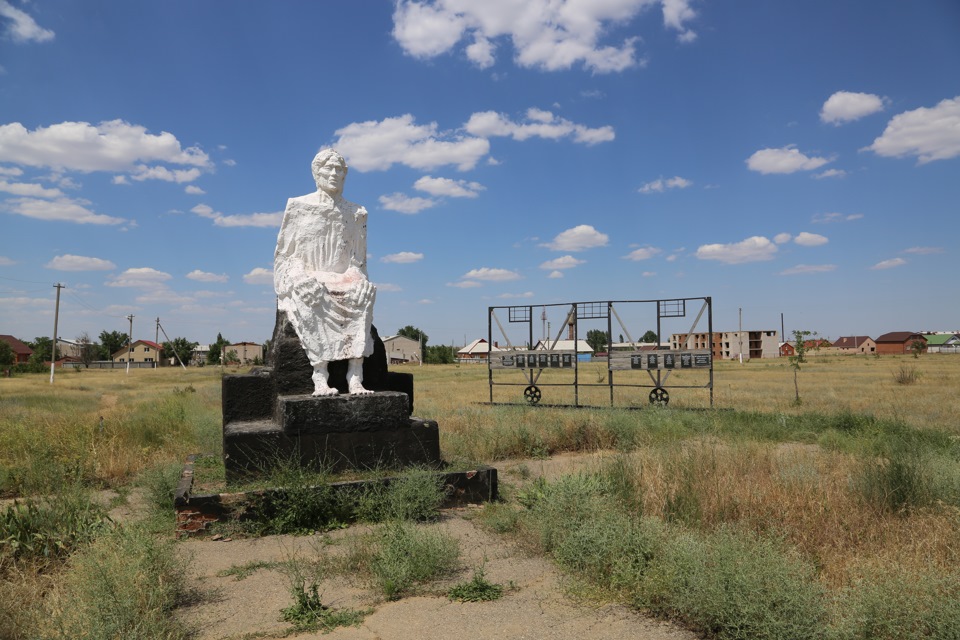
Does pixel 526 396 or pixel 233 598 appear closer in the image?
pixel 233 598

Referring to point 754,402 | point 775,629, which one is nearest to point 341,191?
point 775,629

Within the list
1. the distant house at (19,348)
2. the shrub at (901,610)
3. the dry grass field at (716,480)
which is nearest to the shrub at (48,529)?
the dry grass field at (716,480)

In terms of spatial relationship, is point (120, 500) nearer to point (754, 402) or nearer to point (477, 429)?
point (477, 429)

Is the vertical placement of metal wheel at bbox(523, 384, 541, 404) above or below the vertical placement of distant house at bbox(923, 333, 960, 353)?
below

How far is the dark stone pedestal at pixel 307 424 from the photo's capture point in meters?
6.05

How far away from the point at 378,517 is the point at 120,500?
316 cm

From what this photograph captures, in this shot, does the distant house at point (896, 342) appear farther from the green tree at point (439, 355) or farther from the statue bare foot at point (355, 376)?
the statue bare foot at point (355, 376)

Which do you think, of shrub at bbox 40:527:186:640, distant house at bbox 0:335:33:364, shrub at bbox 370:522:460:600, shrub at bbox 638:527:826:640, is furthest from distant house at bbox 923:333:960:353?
distant house at bbox 0:335:33:364

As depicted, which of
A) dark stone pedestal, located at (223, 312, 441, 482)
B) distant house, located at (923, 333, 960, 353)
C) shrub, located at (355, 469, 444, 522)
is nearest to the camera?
shrub, located at (355, 469, 444, 522)

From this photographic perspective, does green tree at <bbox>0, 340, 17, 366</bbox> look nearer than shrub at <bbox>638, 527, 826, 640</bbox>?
No

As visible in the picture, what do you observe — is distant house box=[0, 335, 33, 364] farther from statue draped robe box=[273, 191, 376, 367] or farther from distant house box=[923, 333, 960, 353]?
distant house box=[923, 333, 960, 353]

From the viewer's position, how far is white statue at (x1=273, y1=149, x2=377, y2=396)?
661 centimetres

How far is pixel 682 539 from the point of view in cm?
377

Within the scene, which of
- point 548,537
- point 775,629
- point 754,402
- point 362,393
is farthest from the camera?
point 754,402
